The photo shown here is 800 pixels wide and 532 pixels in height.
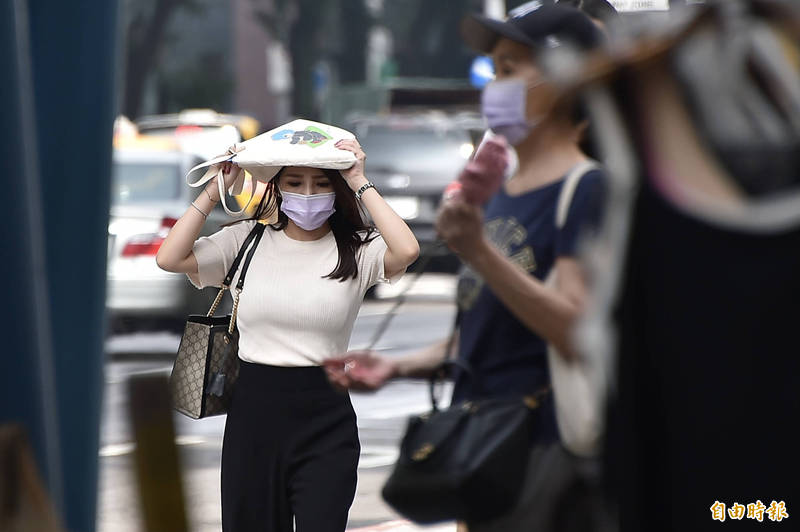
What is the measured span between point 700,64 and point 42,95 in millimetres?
2870

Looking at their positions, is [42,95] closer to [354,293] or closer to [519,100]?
[354,293]

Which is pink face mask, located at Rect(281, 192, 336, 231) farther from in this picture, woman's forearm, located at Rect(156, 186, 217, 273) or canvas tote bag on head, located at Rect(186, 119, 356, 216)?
woman's forearm, located at Rect(156, 186, 217, 273)

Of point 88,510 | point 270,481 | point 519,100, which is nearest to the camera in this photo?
point 519,100

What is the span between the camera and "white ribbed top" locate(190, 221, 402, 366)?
4.58 metres

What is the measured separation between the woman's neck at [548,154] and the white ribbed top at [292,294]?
63.3 inches

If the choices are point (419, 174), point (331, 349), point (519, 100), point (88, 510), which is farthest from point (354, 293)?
point (419, 174)

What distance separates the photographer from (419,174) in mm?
19266

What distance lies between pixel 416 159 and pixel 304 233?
1484 cm

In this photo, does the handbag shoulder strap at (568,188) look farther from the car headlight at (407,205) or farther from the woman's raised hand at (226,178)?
the car headlight at (407,205)

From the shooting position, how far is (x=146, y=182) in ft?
44.7

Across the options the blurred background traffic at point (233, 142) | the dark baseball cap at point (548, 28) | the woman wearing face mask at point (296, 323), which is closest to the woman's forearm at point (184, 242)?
the woman wearing face mask at point (296, 323)

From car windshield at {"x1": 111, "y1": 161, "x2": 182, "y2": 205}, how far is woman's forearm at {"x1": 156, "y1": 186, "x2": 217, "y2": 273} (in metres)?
8.55

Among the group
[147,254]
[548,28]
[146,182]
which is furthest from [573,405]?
[146,182]

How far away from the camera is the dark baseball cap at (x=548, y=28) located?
3.08 meters
